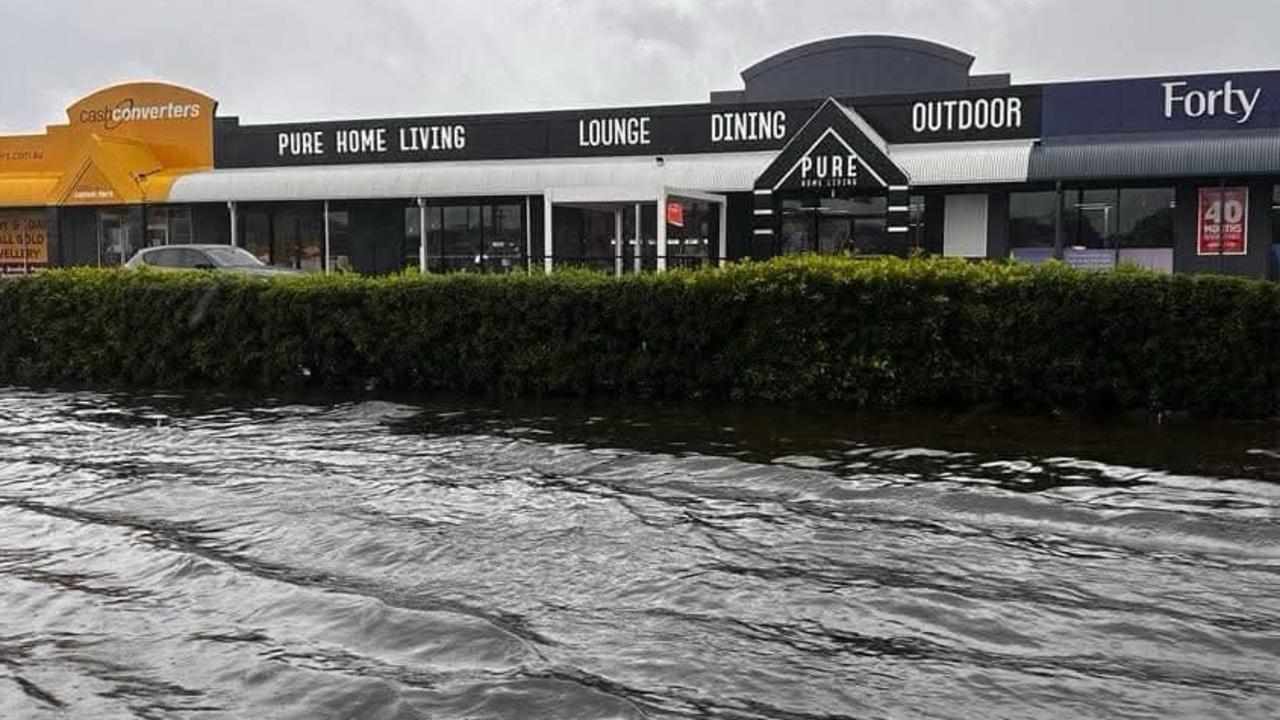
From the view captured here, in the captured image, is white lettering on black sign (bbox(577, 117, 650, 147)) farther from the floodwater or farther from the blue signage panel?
the floodwater

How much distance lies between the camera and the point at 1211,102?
2412cm

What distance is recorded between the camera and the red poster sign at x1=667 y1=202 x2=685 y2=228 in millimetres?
24550

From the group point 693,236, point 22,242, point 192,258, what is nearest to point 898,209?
point 693,236

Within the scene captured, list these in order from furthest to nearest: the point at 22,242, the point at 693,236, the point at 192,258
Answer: the point at 22,242
the point at 693,236
the point at 192,258

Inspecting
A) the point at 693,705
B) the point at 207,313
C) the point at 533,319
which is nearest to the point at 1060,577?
the point at 693,705

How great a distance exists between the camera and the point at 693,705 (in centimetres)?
442

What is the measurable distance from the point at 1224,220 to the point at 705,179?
10354 mm

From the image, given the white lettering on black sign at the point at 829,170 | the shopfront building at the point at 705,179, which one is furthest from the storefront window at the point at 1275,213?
the white lettering on black sign at the point at 829,170

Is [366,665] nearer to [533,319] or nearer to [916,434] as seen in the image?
[916,434]

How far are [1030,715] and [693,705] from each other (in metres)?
1.19

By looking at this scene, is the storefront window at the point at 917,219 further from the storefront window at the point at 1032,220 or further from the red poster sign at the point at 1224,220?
the red poster sign at the point at 1224,220

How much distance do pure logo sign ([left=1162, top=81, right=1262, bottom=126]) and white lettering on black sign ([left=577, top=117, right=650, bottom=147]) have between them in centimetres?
1140

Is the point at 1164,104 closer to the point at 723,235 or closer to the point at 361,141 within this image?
the point at 723,235

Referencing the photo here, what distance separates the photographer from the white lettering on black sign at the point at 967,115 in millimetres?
25562
